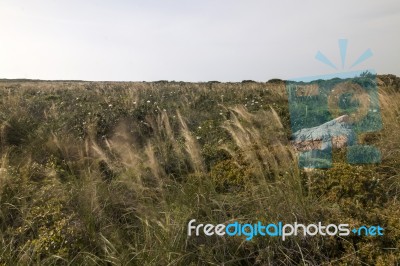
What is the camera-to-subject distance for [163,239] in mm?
2709

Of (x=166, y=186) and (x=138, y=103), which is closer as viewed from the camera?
(x=166, y=186)

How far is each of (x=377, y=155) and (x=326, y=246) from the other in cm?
A: 193

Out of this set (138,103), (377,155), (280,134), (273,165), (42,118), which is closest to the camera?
(273,165)

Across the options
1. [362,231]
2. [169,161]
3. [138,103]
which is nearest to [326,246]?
[362,231]

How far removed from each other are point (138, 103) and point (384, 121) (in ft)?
17.1

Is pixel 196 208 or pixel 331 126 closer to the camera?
pixel 196 208

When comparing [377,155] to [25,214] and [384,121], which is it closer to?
[384,121]

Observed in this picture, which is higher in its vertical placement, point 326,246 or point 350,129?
point 350,129

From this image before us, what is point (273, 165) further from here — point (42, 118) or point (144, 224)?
point (42, 118)

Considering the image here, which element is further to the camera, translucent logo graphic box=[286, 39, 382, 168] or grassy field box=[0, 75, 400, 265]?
translucent logo graphic box=[286, 39, 382, 168]

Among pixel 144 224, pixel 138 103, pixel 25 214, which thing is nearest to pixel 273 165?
pixel 144 224

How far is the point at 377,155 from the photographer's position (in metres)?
4.05

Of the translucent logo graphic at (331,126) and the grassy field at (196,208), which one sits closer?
the grassy field at (196,208)

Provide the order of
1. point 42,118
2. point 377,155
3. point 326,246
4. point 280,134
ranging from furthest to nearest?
point 42,118, point 280,134, point 377,155, point 326,246
